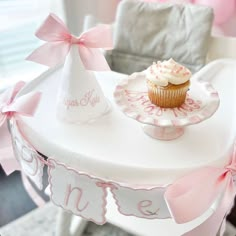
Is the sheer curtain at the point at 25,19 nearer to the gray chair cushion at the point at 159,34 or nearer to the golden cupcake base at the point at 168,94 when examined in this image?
the gray chair cushion at the point at 159,34

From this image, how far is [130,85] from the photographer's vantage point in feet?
2.53

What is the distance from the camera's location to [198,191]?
2.07 ft

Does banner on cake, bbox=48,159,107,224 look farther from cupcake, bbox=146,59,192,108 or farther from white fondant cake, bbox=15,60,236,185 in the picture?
cupcake, bbox=146,59,192,108

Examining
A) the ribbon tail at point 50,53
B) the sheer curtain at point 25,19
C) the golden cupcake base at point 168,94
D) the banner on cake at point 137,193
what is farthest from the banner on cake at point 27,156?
the sheer curtain at point 25,19

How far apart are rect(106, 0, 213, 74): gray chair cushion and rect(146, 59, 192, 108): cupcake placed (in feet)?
1.23

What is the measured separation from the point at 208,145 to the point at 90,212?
0.85 ft

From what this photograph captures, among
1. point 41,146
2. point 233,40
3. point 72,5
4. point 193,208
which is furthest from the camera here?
point 72,5

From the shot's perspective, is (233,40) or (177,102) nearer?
(177,102)

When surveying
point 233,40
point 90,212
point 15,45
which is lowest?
point 15,45

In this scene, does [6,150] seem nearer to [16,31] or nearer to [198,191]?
[198,191]

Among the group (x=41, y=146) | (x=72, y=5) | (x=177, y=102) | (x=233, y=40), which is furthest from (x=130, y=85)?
(x=72, y=5)

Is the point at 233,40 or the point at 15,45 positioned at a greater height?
the point at 233,40

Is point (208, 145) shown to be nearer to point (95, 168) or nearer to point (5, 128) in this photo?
point (95, 168)

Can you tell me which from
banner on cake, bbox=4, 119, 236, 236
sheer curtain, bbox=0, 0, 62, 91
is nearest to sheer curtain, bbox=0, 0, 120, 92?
sheer curtain, bbox=0, 0, 62, 91
